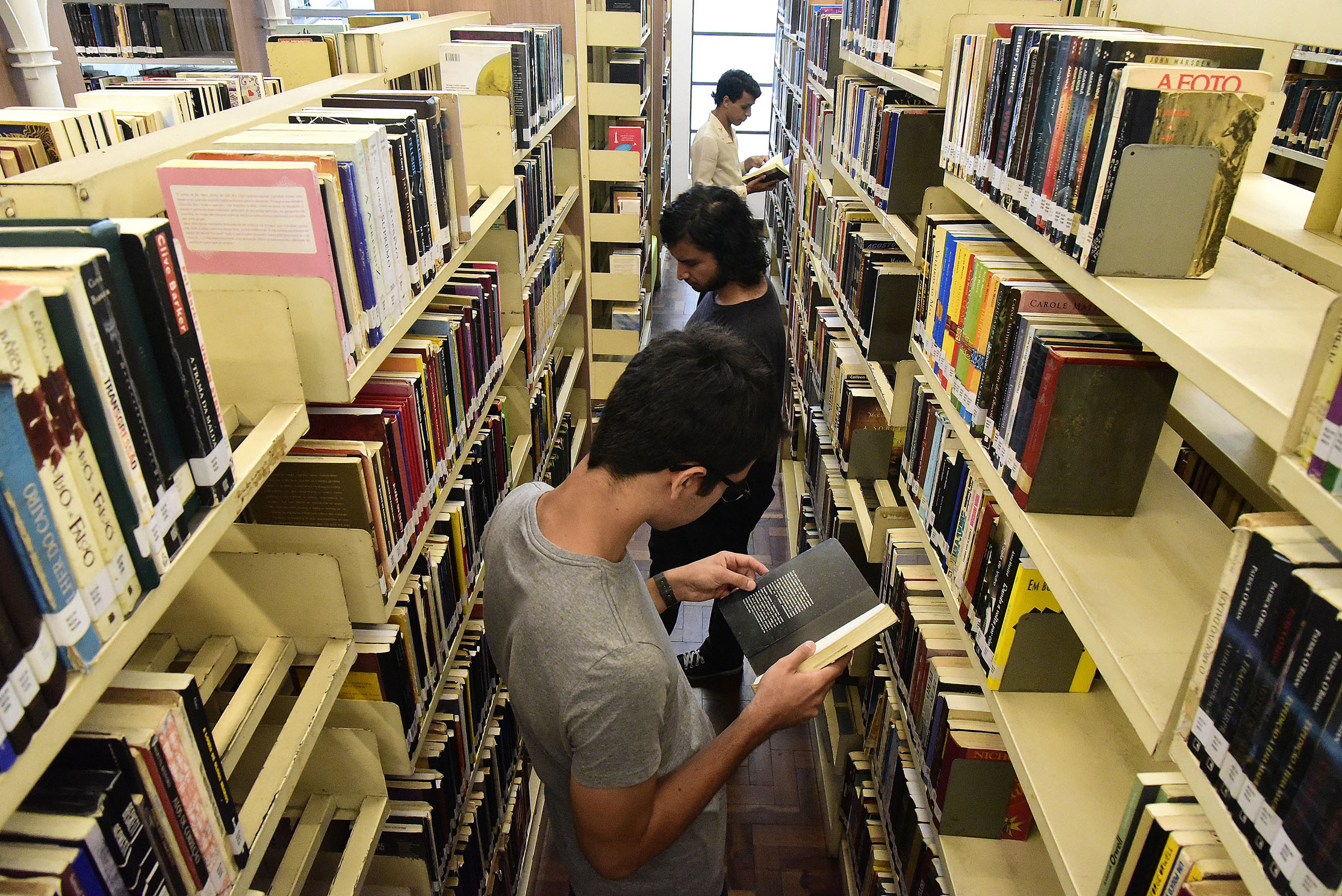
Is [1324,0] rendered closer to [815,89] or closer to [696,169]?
[815,89]

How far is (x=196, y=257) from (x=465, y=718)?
1270mm

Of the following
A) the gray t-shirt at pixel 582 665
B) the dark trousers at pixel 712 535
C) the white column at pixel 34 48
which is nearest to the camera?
the gray t-shirt at pixel 582 665

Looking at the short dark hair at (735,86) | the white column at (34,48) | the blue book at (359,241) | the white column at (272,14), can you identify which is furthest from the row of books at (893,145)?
the white column at (272,14)

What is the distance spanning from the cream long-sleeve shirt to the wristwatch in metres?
4.37

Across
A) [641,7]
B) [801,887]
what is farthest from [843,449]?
[641,7]

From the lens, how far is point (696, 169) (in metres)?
5.80

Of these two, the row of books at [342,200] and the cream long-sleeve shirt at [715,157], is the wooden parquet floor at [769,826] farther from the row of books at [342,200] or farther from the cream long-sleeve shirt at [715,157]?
the cream long-sleeve shirt at [715,157]

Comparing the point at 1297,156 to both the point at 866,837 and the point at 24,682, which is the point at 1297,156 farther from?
the point at 24,682

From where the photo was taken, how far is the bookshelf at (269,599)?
93 centimetres

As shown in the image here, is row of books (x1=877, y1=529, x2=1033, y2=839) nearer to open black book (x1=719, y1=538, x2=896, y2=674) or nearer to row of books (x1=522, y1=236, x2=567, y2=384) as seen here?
open black book (x1=719, y1=538, x2=896, y2=674)

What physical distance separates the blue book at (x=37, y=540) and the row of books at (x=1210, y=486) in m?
1.58

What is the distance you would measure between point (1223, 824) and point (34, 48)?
4831mm

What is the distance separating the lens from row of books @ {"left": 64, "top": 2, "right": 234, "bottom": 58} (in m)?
5.66

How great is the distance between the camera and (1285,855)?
0.67m
